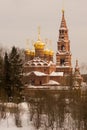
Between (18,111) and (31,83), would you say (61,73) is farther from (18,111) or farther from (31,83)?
(18,111)

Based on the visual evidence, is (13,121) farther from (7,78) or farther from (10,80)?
(7,78)

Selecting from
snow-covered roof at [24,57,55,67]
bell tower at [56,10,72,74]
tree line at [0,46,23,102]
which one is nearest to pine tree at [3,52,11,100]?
tree line at [0,46,23,102]

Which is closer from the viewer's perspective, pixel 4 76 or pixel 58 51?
pixel 4 76

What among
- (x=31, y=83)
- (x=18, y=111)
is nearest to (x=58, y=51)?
(x=31, y=83)

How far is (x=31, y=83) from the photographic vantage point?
5347 cm

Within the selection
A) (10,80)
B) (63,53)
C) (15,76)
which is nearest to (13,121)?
(10,80)

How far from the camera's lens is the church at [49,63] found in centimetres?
5381

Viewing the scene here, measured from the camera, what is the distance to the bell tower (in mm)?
56531

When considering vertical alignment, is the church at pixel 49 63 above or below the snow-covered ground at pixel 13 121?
above

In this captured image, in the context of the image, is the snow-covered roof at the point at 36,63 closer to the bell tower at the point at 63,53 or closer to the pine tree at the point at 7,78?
the bell tower at the point at 63,53

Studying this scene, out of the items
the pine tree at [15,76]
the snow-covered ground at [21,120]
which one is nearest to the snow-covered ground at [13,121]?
the snow-covered ground at [21,120]

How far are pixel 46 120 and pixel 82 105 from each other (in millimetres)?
3334

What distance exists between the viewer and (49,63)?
55750 millimetres

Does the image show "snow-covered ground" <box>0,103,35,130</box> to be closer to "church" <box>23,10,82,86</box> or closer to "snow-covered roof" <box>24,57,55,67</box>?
"church" <box>23,10,82,86</box>
